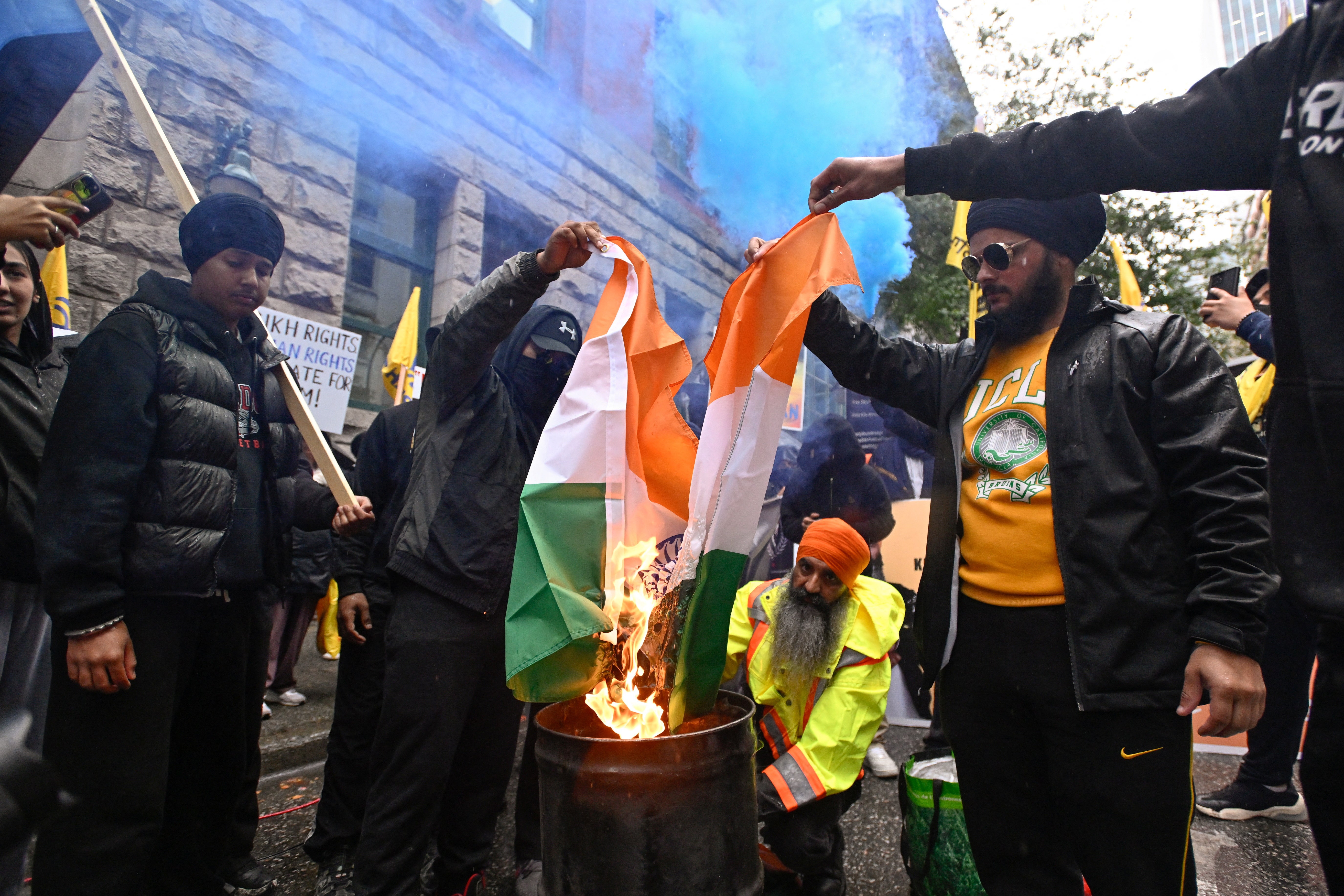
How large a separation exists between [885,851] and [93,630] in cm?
317

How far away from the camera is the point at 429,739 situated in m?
2.41

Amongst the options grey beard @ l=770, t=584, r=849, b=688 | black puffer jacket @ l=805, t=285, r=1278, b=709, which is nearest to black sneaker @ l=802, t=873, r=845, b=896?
grey beard @ l=770, t=584, r=849, b=688

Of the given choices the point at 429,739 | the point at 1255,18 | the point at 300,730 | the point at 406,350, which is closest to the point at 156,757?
the point at 429,739

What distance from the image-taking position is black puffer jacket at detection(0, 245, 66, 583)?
7.48 feet

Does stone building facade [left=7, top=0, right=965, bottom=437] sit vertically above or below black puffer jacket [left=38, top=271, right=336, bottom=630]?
above

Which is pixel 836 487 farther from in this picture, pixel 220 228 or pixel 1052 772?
pixel 220 228

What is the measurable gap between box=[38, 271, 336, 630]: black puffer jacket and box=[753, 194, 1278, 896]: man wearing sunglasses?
6.48 ft

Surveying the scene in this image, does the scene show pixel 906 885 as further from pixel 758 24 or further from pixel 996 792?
pixel 758 24

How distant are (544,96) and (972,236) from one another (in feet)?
20.0

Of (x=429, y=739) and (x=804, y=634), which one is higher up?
(x=804, y=634)

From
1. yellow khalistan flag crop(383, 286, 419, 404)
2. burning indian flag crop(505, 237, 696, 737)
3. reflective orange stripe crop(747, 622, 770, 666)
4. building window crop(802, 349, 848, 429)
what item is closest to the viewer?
burning indian flag crop(505, 237, 696, 737)

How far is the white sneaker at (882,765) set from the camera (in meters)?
4.27

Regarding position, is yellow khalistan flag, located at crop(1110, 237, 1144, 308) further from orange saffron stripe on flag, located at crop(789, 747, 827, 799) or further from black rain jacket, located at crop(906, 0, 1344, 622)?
black rain jacket, located at crop(906, 0, 1344, 622)

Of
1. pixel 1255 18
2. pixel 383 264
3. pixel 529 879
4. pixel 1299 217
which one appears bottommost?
pixel 529 879
